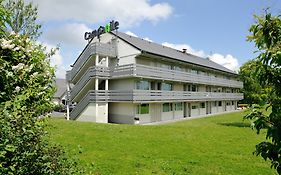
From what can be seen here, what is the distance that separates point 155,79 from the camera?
30500 mm

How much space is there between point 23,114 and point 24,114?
0.18 ft

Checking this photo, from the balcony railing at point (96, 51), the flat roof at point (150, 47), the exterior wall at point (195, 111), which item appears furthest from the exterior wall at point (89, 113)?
the exterior wall at point (195, 111)

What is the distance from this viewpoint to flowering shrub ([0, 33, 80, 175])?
3.91 m

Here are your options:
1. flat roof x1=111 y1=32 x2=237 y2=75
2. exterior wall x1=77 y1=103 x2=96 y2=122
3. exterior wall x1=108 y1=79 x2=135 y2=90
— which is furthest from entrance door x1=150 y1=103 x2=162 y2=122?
exterior wall x1=77 y1=103 x2=96 y2=122

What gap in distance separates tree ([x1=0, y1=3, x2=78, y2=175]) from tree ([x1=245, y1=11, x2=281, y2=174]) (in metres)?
3.57

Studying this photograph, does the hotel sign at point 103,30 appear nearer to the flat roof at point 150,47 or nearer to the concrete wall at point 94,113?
the flat roof at point 150,47

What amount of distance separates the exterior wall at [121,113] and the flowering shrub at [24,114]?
75.6 ft

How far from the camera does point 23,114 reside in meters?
4.19

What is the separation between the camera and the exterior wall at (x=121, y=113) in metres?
28.5

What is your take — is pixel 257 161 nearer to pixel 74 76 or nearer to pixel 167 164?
pixel 167 164

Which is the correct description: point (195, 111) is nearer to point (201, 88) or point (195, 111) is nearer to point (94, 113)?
point (201, 88)

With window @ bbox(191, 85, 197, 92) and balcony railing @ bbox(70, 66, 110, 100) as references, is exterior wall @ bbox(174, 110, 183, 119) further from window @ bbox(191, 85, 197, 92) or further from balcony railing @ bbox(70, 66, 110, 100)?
balcony railing @ bbox(70, 66, 110, 100)

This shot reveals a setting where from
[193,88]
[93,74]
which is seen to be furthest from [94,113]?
[193,88]

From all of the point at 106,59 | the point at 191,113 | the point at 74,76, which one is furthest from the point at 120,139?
the point at 191,113
